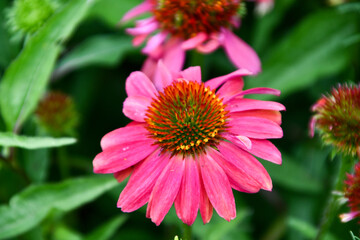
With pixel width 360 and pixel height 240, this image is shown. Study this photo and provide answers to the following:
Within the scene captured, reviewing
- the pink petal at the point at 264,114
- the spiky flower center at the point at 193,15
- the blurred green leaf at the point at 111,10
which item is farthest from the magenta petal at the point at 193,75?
the blurred green leaf at the point at 111,10

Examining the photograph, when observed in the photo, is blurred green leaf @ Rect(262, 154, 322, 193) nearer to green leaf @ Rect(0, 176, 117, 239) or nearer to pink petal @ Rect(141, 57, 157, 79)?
pink petal @ Rect(141, 57, 157, 79)

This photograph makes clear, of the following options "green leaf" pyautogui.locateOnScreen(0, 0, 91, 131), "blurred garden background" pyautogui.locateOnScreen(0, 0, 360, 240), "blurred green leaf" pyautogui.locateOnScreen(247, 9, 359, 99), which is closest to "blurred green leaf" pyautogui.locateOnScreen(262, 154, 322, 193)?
"blurred garden background" pyautogui.locateOnScreen(0, 0, 360, 240)

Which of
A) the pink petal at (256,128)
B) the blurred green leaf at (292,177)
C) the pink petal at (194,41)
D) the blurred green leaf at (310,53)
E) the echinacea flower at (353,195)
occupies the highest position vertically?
the pink petal at (194,41)

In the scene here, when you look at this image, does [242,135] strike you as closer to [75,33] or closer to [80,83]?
[80,83]

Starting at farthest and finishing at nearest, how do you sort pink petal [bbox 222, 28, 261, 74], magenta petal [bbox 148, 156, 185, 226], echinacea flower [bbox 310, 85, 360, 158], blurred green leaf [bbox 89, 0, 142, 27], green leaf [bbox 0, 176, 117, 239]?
1. blurred green leaf [bbox 89, 0, 142, 27]
2. pink petal [bbox 222, 28, 261, 74]
3. green leaf [bbox 0, 176, 117, 239]
4. echinacea flower [bbox 310, 85, 360, 158]
5. magenta petal [bbox 148, 156, 185, 226]

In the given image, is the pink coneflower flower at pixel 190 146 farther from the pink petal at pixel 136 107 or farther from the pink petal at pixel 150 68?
the pink petal at pixel 150 68

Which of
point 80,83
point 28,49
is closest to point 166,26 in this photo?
point 28,49
